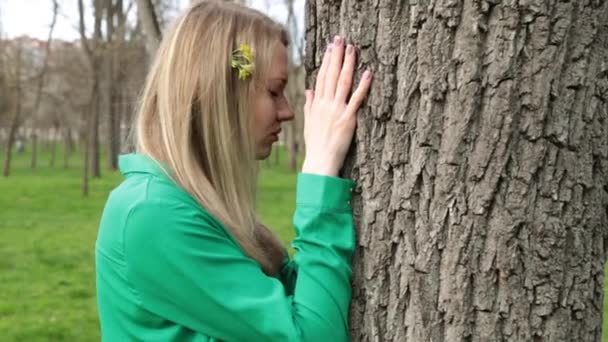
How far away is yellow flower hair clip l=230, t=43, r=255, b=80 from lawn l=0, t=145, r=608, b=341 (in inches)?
29.5

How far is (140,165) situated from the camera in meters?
1.81

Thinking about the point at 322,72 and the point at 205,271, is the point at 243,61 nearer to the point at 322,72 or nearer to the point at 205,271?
the point at 322,72

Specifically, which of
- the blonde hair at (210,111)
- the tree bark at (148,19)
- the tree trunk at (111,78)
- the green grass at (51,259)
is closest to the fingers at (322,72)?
the blonde hair at (210,111)

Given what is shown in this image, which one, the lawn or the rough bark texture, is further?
the lawn

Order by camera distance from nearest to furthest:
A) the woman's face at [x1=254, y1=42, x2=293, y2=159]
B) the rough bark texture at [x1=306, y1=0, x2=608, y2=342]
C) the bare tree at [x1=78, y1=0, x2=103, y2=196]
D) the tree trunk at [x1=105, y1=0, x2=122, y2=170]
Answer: the rough bark texture at [x1=306, y1=0, x2=608, y2=342]
the woman's face at [x1=254, y1=42, x2=293, y2=159]
the bare tree at [x1=78, y1=0, x2=103, y2=196]
the tree trunk at [x1=105, y1=0, x2=122, y2=170]

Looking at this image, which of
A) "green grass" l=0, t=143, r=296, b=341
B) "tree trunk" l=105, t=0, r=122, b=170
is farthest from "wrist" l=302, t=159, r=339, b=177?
"tree trunk" l=105, t=0, r=122, b=170

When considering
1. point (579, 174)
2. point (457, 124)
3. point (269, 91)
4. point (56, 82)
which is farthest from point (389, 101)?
point (56, 82)

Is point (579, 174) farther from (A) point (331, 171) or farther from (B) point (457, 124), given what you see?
(A) point (331, 171)

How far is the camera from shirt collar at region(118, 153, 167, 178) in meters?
1.78

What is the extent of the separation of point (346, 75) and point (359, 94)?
52mm

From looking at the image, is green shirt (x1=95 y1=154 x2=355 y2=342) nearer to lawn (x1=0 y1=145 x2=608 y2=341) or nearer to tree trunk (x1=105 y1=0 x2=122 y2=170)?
lawn (x1=0 y1=145 x2=608 y2=341)

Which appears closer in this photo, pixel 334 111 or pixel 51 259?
pixel 334 111

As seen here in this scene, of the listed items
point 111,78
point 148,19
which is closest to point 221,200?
point 148,19

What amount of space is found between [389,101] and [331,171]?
0.19 meters
